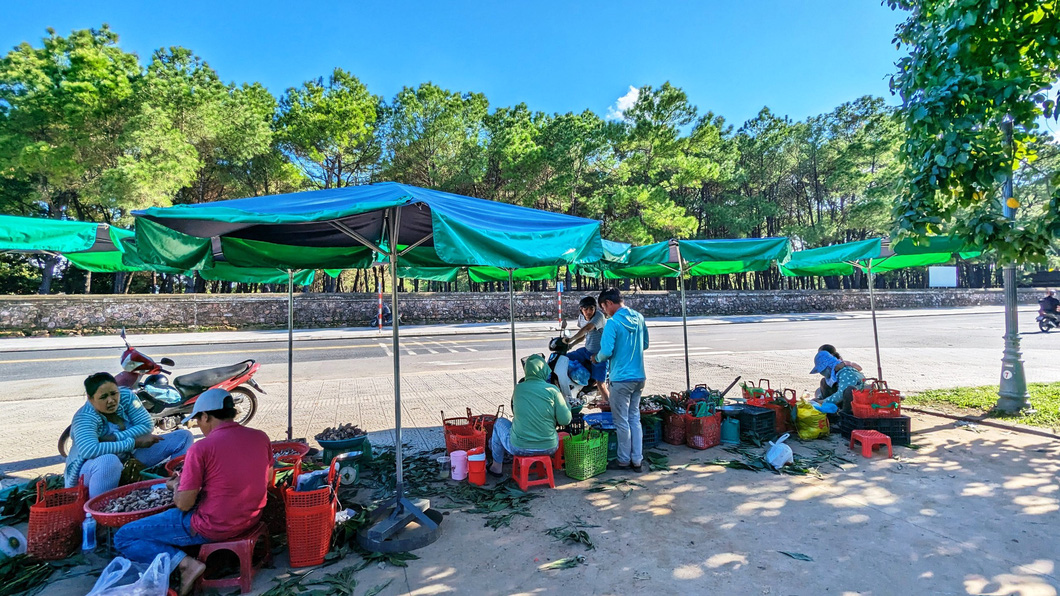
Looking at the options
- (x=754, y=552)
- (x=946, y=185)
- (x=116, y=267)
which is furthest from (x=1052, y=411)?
(x=116, y=267)

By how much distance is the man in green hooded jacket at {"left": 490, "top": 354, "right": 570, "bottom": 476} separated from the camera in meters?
4.49

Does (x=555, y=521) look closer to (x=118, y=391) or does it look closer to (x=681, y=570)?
(x=681, y=570)

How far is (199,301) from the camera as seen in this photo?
20859 millimetres

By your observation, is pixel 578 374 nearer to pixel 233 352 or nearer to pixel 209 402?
pixel 209 402

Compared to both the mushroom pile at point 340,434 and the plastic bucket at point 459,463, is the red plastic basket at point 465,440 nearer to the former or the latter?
the plastic bucket at point 459,463

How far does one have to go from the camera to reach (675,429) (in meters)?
5.84

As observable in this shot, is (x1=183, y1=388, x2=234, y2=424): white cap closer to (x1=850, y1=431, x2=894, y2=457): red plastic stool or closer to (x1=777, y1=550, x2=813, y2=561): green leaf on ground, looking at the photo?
(x1=777, y1=550, x2=813, y2=561): green leaf on ground

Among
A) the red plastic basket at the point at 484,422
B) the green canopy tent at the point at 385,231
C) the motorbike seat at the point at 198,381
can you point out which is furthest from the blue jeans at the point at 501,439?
the motorbike seat at the point at 198,381

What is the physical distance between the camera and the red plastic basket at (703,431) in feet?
18.5

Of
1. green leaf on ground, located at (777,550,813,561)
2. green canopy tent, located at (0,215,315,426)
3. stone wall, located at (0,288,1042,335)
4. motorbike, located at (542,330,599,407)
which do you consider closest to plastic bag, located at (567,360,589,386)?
motorbike, located at (542,330,599,407)

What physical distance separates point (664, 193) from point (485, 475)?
25.5 metres

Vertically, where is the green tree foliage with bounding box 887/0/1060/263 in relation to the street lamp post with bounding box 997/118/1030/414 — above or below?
above

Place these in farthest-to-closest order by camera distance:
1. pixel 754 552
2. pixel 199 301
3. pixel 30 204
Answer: pixel 30 204 < pixel 199 301 < pixel 754 552

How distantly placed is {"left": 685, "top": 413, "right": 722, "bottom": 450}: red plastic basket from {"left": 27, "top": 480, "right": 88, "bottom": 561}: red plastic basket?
561 centimetres
